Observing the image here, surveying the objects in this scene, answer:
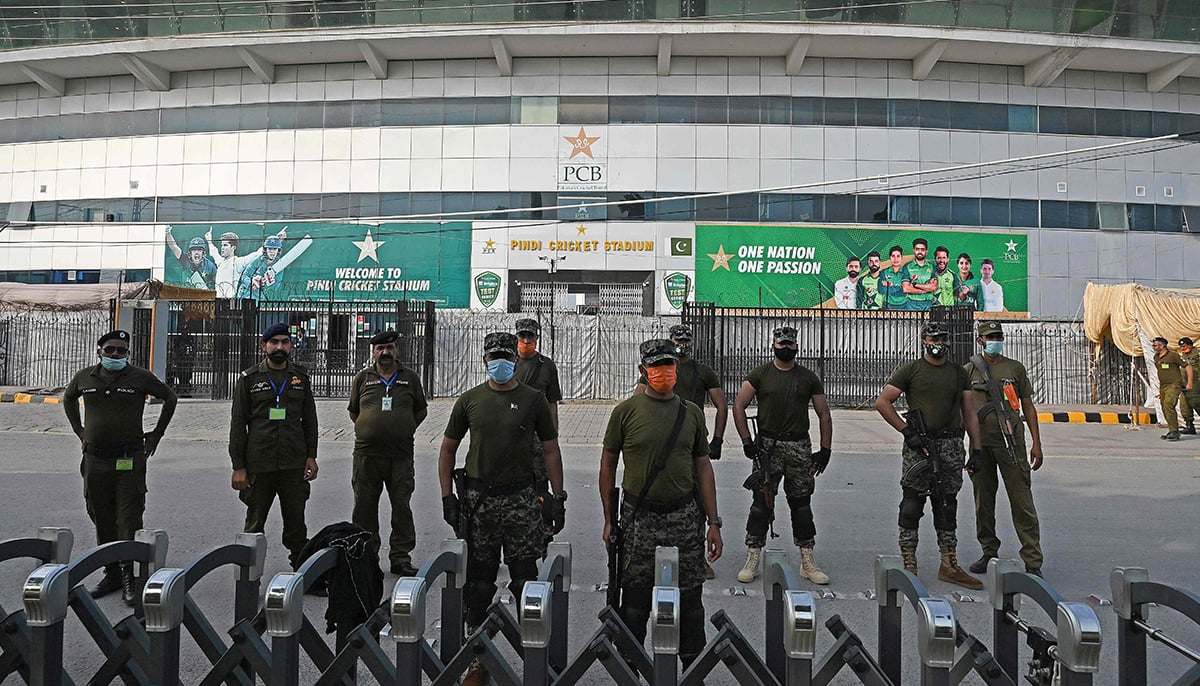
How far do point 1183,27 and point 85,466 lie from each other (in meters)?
34.6

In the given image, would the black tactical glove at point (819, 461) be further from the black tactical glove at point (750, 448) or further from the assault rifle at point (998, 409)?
the assault rifle at point (998, 409)

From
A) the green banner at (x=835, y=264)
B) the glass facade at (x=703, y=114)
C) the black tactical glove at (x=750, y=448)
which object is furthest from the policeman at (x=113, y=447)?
the glass facade at (x=703, y=114)

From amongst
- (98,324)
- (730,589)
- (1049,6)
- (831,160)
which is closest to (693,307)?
(831,160)

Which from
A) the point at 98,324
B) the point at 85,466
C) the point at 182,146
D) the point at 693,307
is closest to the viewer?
the point at 85,466

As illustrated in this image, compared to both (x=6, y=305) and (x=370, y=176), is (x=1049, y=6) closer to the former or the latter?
(x=370, y=176)

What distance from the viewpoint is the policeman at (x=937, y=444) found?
5.71 metres

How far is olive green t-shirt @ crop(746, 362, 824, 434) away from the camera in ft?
19.1

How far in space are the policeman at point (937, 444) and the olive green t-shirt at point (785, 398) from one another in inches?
21.9

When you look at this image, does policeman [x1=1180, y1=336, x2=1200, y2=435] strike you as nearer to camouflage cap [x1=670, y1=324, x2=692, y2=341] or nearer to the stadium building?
camouflage cap [x1=670, y1=324, x2=692, y2=341]

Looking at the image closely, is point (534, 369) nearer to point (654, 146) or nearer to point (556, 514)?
point (556, 514)

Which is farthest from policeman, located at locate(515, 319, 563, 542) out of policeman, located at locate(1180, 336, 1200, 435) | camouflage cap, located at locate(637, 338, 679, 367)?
policeman, located at locate(1180, 336, 1200, 435)

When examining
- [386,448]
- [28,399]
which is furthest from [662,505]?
[28,399]

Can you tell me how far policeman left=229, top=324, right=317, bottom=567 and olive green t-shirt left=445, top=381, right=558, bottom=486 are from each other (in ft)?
5.85

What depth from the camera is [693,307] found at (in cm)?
1908
